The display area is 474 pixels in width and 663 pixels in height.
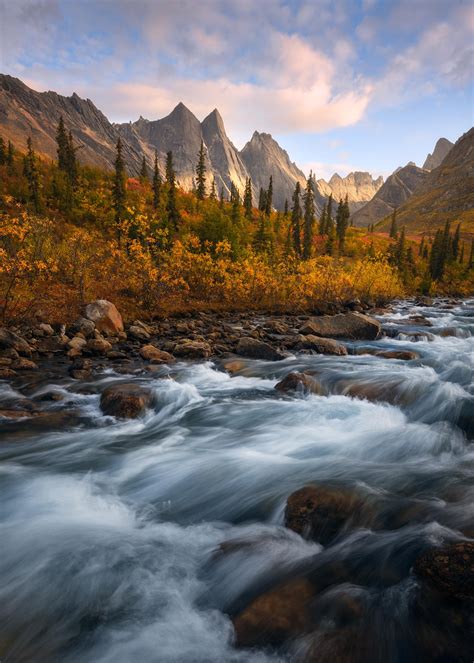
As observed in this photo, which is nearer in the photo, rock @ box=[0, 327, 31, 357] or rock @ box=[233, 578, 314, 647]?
rock @ box=[233, 578, 314, 647]

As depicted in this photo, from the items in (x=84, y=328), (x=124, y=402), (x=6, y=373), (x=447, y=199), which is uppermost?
(x=447, y=199)

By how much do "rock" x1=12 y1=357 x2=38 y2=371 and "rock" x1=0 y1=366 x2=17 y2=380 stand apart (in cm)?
35

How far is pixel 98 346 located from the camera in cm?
1239

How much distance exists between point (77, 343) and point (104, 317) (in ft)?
7.70

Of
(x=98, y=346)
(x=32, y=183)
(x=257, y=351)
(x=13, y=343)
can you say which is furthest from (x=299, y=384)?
(x=32, y=183)

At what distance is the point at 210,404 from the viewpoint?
9.06 meters


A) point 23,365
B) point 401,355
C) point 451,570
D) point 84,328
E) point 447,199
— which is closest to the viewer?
point 451,570

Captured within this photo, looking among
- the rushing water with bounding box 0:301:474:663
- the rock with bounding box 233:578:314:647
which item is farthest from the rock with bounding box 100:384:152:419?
the rock with bounding box 233:578:314:647

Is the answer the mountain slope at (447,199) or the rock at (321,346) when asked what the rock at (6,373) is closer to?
the rock at (321,346)

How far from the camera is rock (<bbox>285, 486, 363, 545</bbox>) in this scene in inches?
162

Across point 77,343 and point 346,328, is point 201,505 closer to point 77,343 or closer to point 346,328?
point 77,343

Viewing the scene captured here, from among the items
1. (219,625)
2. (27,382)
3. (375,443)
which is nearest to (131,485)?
(219,625)

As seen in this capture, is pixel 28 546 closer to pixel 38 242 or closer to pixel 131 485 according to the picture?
pixel 131 485

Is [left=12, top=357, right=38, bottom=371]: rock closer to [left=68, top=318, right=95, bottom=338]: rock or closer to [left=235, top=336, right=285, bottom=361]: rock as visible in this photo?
[left=68, top=318, right=95, bottom=338]: rock
